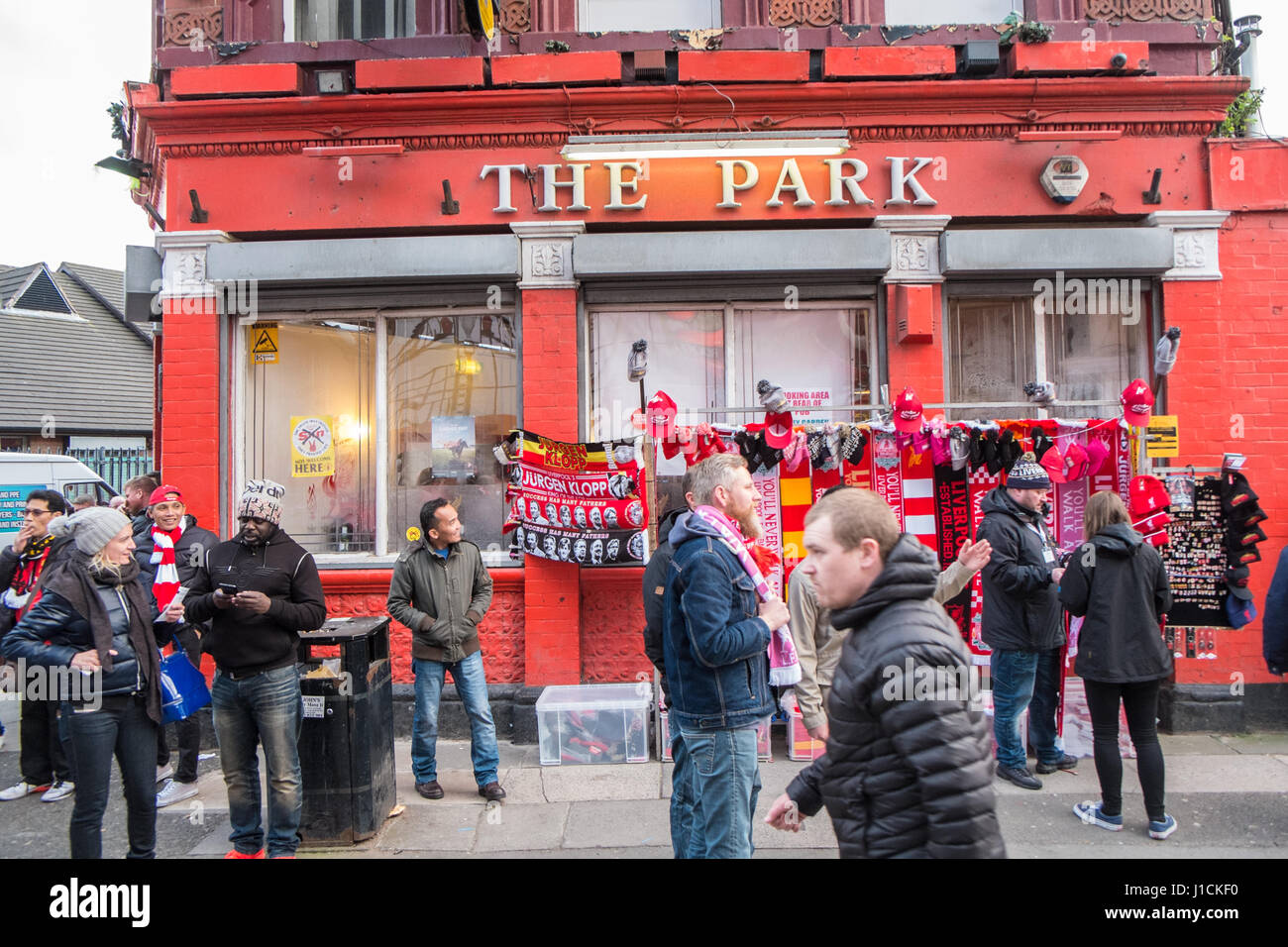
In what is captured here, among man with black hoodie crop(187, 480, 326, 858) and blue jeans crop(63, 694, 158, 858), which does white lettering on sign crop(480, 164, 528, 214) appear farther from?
blue jeans crop(63, 694, 158, 858)

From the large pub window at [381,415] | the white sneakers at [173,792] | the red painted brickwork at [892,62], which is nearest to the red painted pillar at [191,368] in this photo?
the large pub window at [381,415]

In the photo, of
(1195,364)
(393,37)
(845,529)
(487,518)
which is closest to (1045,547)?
(1195,364)

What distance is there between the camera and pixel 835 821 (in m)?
2.47

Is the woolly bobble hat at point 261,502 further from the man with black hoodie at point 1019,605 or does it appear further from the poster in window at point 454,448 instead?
the man with black hoodie at point 1019,605

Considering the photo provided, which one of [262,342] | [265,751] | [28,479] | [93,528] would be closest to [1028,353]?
[265,751]

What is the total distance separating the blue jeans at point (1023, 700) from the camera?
5.75m

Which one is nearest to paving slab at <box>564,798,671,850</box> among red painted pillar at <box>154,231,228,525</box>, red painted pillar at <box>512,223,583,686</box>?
red painted pillar at <box>512,223,583,686</box>

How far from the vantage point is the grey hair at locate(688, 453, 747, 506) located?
12.3 ft

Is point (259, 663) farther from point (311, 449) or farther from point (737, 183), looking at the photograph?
point (737, 183)

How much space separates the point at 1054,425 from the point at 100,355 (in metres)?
26.1

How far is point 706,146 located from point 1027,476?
146 inches

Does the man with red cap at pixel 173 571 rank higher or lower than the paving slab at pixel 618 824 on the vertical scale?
higher

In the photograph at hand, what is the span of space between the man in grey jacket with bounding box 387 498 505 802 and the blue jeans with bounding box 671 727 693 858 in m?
2.24

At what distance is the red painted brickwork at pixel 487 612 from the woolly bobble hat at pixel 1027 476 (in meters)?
4.06
